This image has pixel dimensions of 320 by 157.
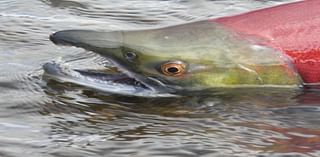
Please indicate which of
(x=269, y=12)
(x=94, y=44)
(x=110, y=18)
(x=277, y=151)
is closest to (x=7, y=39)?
(x=110, y=18)

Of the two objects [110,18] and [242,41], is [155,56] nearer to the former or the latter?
[242,41]

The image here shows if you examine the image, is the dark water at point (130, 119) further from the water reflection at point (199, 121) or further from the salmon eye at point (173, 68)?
the salmon eye at point (173, 68)

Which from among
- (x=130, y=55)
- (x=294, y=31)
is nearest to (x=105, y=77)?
(x=130, y=55)

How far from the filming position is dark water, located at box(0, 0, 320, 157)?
3182 mm

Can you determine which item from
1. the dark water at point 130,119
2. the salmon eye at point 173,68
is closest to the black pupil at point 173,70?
the salmon eye at point 173,68

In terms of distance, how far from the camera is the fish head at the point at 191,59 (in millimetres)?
3842

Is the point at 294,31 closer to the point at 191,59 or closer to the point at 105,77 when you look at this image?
the point at 191,59

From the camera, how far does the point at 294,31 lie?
3.95 m

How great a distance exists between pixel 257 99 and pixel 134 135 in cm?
71

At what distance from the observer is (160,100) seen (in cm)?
381

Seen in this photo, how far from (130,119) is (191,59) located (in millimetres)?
469

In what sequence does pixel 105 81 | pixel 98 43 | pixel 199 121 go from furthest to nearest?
pixel 105 81 → pixel 98 43 → pixel 199 121

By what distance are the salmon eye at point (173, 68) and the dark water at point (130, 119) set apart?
4.3 inches

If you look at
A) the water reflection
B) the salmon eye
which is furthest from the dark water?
the salmon eye
